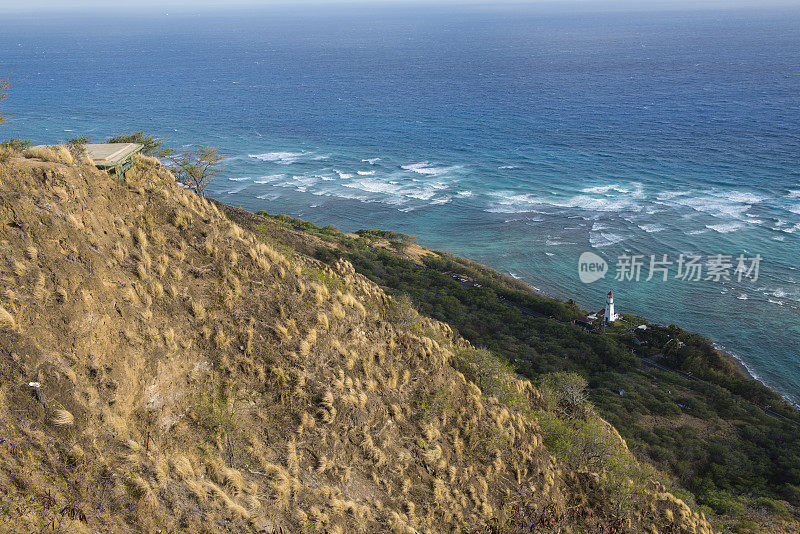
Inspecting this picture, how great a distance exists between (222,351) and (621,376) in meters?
27.8

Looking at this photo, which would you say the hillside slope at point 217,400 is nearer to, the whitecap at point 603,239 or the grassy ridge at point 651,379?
the grassy ridge at point 651,379

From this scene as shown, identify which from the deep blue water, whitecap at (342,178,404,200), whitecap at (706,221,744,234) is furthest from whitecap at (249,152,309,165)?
whitecap at (706,221,744,234)

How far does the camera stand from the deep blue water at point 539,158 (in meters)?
51.5

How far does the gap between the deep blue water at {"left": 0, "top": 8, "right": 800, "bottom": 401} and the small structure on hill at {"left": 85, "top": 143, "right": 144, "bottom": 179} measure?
41.2 metres

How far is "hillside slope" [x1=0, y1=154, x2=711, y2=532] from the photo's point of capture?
35.0 feet

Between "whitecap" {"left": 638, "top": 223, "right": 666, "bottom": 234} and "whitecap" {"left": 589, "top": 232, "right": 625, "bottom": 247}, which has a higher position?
"whitecap" {"left": 638, "top": 223, "right": 666, "bottom": 234}

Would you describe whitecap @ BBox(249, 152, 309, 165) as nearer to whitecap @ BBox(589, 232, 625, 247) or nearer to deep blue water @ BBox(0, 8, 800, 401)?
deep blue water @ BBox(0, 8, 800, 401)

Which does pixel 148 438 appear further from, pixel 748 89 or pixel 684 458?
pixel 748 89

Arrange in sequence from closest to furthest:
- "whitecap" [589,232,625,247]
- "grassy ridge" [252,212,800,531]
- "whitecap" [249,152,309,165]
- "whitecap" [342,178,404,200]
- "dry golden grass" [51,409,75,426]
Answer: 1. "dry golden grass" [51,409,75,426]
2. "grassy ridge" [252,212,800,531]
3. "whitecap" [589,232,625,247]
4. "whitecap" [342,178,404,200]
5. "whitecap" [249,152,309,165]

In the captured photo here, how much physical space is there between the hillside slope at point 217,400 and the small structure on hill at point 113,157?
2.05ft

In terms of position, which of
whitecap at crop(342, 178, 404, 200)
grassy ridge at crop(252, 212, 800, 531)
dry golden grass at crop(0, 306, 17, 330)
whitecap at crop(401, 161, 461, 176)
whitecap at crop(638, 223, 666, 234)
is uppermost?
dry golden grass at crop(0, 306, 17, 330)

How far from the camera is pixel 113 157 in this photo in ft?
55.0

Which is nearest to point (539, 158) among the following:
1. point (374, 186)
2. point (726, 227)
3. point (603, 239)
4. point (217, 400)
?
point (374, 186)

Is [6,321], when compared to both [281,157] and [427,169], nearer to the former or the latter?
[427,169]
